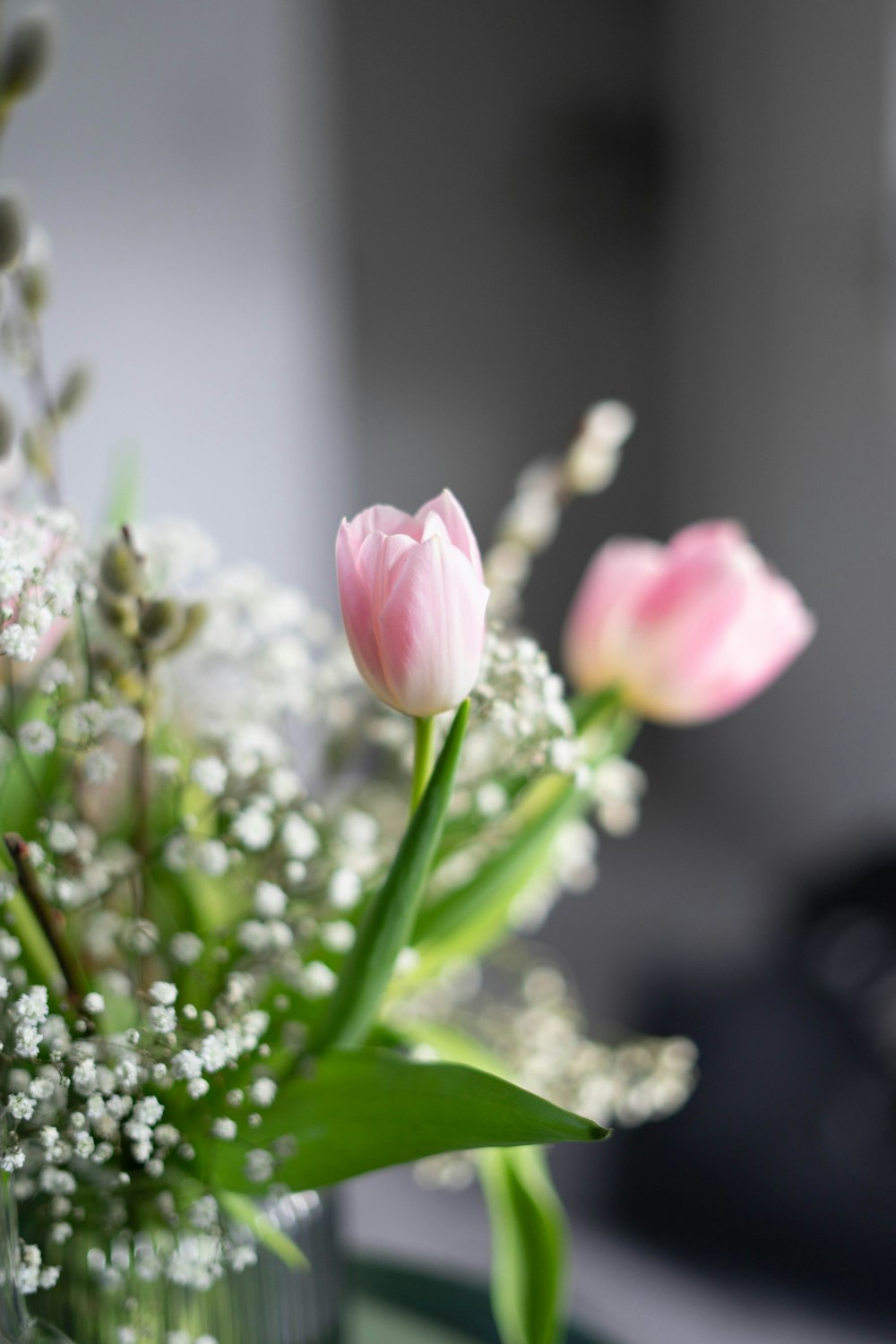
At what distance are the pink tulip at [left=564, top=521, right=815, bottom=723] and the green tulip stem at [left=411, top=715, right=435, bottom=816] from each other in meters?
0.13

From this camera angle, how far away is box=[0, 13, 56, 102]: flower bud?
337 millimetres

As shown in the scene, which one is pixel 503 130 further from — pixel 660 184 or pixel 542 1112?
pixel 542 1112

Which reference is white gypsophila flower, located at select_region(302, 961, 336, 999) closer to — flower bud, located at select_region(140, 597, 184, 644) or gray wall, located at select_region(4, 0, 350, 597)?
flower bud, located at select_region(140, 597, 184, 644)

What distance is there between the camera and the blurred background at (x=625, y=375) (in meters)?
1.32

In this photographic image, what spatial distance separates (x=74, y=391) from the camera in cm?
40

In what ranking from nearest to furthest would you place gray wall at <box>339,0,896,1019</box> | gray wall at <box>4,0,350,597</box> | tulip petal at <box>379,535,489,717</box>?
tulip petal at <box>379,535,489,717</box> → gray wall at <box>4,0,350,597</box> → gray wall at <box>339,0,896,1019</box>

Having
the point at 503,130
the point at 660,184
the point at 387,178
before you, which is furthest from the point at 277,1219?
A: the point at 660,184

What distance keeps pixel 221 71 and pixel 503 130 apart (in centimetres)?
68

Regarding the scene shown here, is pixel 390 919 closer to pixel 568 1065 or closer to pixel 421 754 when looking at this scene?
pixel 421 754

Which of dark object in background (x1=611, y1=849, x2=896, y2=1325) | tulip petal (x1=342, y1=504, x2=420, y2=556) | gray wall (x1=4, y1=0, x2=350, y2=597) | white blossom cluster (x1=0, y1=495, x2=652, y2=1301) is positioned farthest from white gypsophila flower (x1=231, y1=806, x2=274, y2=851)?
dark object in background (x1=611, y1=849, x2=896, y2=1325)

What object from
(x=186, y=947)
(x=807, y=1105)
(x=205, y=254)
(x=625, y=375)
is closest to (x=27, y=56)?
(x=186, y=947)

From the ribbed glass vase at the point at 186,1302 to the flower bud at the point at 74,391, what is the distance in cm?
24

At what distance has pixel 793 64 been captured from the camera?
186cm

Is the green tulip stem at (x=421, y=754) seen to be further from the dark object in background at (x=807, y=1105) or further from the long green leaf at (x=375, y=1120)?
the dark object in background at (x=807, y=1105)
